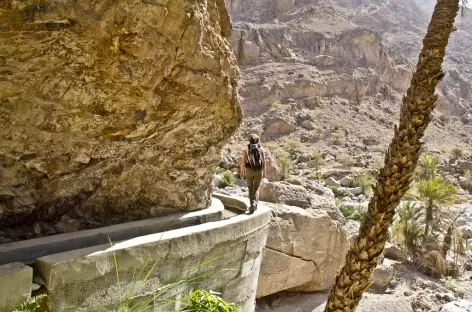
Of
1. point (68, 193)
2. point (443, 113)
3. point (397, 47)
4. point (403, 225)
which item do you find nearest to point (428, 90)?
point (68, 193)

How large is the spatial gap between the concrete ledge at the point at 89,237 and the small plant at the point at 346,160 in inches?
867

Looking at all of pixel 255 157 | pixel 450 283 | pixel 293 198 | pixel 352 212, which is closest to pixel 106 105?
pixel 255 157

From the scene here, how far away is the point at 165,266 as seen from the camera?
5000 millimetres

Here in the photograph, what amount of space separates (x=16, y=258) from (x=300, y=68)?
3622 centimetres

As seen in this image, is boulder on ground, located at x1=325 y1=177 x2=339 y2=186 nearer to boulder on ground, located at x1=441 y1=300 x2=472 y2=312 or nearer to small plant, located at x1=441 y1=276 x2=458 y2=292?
small plant, located at x1=441 y1=276 x2=458 y2=292

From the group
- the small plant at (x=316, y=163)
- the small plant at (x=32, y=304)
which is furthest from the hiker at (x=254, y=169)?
the small plant at (x=316, y=163)

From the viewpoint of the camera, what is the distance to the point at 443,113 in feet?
153

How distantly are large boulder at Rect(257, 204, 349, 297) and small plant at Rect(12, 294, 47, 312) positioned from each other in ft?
17.5

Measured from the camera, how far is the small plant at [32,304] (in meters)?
3.78

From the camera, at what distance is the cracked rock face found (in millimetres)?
4535

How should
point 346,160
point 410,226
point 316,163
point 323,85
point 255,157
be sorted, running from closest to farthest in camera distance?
point 255,157 → point 410,226 → point 316,163 → point 346,160 → point 323,85

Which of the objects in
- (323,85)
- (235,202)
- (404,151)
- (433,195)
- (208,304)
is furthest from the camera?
(323,85)

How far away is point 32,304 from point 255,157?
4.00 metres

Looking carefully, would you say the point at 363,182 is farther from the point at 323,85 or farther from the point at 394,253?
the point at 323,85
